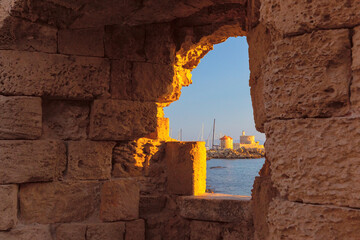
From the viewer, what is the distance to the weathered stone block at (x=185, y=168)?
440 centimetres

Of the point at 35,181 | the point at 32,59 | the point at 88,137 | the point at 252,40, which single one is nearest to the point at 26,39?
the point at 32,59

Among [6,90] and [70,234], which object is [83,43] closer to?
[6,90]

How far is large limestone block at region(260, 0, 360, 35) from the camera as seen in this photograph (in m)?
1.82

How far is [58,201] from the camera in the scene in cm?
371

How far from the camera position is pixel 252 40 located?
3.15 meters

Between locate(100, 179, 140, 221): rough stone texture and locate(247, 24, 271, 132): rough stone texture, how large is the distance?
1.68 m

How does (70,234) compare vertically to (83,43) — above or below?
below

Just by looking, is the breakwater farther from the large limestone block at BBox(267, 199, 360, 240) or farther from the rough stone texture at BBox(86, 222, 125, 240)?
the large limestone block at BBox(267, 199, 360, 240)

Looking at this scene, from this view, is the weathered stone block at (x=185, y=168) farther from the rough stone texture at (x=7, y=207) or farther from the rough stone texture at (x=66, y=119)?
the rough stone texture at (x=7, y=207)

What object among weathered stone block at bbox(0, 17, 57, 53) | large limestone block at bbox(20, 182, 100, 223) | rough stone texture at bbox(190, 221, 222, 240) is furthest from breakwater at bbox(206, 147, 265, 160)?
weathered stone block at bbox(0, 17, 57, 53)

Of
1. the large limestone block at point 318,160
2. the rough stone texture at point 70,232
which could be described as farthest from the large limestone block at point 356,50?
the rough stone texture at point 70,232

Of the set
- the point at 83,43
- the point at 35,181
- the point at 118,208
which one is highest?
the point at 83,43

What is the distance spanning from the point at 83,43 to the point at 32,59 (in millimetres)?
568

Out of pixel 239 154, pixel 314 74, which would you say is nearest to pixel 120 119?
pixel 314 74
